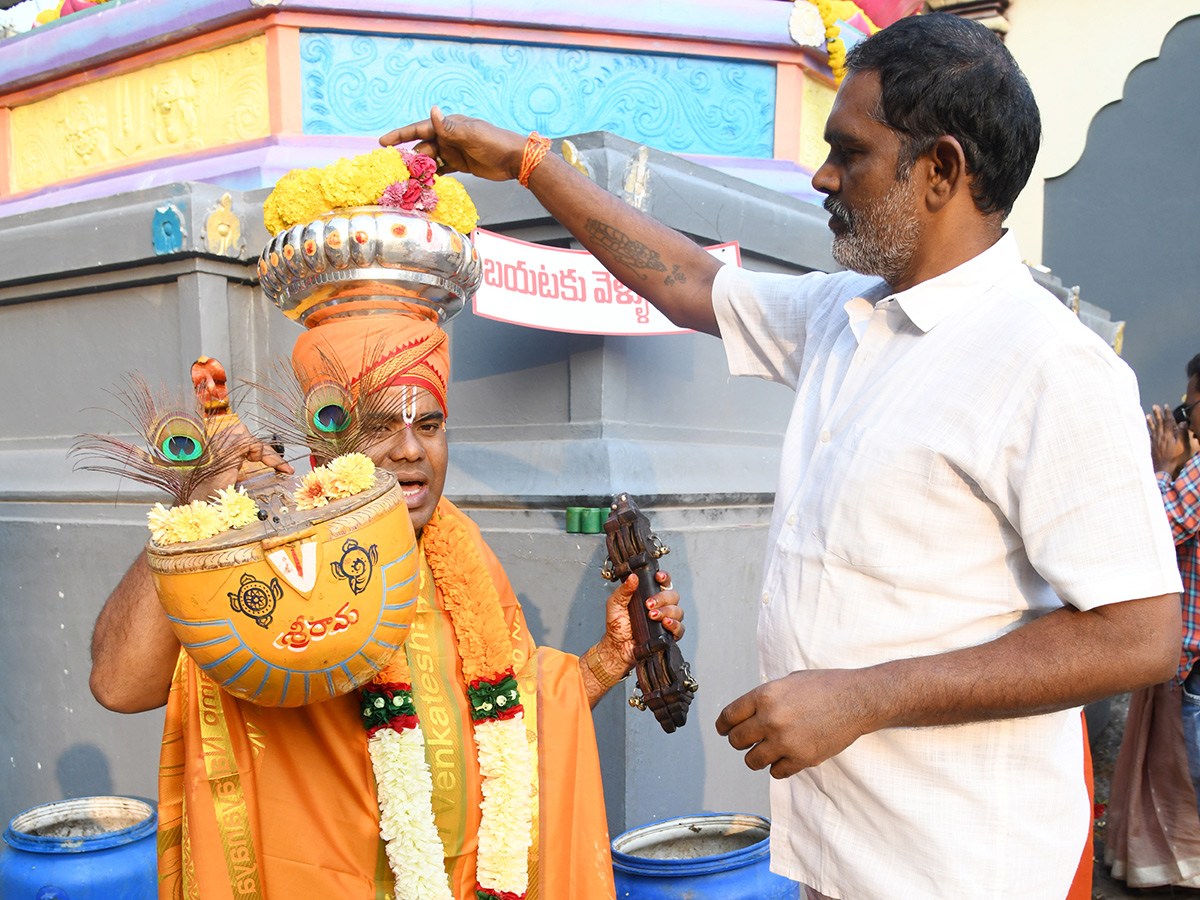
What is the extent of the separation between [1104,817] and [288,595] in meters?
5.60

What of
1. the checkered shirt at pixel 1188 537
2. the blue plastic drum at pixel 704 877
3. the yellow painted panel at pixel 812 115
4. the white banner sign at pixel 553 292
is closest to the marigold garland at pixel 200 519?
the blue plastic drum at pixel 704 877

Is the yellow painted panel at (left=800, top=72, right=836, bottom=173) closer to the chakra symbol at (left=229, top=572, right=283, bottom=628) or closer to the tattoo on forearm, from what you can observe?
the tattoo on forearm

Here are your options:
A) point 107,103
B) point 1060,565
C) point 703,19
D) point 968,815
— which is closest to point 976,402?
point 1060,565

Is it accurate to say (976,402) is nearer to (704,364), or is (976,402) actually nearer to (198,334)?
(704,364)

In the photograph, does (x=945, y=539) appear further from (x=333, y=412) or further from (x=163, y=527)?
(x=163, y=527)

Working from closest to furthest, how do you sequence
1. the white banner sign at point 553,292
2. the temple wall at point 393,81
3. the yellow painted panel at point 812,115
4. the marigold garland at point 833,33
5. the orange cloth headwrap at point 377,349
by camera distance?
the orange cloth headwrap at point 377,349, the white banner sign at point 553,292, the temple wall at point 393,81, the marigold garland at point 833,33, the yellow painted panel at point 812,115

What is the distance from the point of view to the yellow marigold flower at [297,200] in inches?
77.3

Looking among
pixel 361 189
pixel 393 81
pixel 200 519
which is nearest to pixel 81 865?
pixel 200 519

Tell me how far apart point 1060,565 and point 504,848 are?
1.14m

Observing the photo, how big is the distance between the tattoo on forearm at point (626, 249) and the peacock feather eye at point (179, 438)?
1118mm

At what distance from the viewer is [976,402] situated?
5.08ft

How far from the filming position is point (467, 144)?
225 centimetres

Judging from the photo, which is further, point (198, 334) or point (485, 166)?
point (198, 334)

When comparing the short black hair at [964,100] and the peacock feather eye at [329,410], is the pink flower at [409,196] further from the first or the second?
the short black hair at [964,100]
